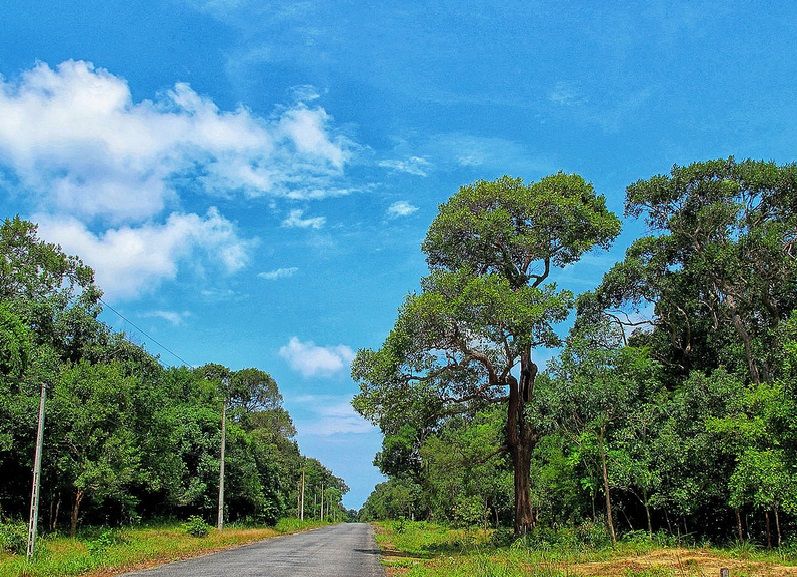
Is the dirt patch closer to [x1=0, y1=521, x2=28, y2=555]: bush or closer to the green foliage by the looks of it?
the green foliage

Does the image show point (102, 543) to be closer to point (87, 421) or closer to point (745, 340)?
point (87, 421)

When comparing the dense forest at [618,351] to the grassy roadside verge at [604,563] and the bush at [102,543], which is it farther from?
the bush at [102,543]

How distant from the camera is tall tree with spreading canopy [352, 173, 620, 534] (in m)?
25.4

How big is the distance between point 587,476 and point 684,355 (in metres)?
8.96

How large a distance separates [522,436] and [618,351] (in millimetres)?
5592

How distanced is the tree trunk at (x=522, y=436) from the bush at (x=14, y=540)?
18389 millimetres

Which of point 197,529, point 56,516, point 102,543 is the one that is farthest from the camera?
point 197,529

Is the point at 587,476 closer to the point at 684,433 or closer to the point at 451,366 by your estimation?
the point at 684,433

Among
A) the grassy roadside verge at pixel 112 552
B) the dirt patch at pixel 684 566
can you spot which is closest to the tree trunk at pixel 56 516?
the grassy roadside verge at pixel 112 552

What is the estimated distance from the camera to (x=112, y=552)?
73.6 ft

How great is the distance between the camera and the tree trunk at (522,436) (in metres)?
27.4

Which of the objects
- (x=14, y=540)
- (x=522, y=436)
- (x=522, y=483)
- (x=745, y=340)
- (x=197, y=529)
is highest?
(x=745, y=340)

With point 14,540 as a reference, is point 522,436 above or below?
above

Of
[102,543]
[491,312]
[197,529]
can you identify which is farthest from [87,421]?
[491,312]
